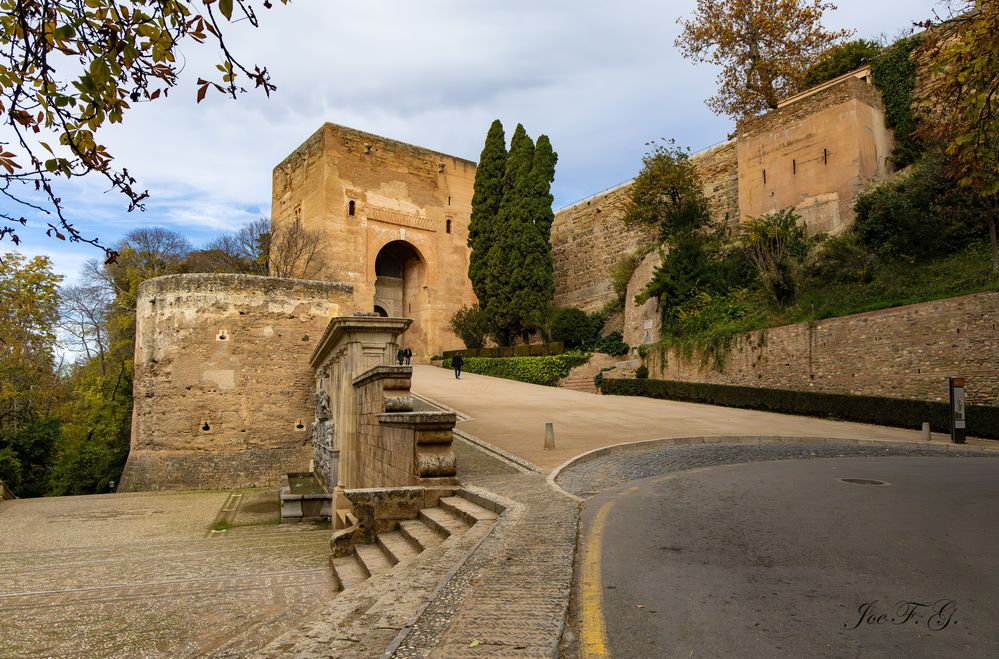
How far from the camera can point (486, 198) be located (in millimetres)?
33156

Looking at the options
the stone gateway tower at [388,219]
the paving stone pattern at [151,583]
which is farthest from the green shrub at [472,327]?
the paving stone pattern at [151,583]

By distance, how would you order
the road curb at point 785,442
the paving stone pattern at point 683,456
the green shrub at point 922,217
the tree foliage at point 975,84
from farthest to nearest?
the green shrub at point 922,217
the road curb at point 785,442
the paving stone pattern at point 683,456
the tree foliage at point 975,84

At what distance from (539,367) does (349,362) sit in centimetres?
1718

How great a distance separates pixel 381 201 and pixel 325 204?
11.2ft

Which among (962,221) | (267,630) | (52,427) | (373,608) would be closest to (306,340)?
(52,427)

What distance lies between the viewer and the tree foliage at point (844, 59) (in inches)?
947

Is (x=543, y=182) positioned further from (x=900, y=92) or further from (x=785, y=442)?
(x=785, y=442)

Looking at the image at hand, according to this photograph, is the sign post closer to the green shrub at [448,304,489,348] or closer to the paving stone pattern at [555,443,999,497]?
the paving stone pattern at [555,443,999,497]

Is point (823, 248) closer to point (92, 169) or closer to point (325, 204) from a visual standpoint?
point (92, 169)

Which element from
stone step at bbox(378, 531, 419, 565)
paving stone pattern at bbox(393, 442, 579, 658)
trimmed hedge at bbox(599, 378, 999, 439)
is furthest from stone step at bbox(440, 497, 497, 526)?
trimmed hedge at bbox(599, 378, 999, 439)

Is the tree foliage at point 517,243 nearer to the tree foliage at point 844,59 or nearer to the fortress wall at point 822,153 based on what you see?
the fortress wall at point 822,153

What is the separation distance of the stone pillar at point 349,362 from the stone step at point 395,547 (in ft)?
10.0

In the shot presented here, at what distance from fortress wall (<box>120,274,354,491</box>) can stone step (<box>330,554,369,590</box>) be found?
36.1 ft

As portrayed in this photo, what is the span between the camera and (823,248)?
20.6 meters
